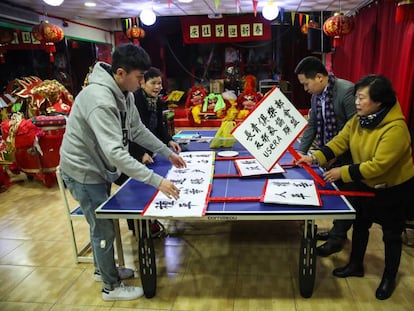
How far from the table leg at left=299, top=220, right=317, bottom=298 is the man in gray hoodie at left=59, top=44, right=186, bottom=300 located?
30.5 inches

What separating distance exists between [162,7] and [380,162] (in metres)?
5.28

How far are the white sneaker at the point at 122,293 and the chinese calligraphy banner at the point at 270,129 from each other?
3.72ft

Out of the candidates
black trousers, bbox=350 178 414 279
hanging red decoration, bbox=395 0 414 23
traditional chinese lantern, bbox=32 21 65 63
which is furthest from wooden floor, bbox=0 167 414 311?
traditional chinese lantern, bbox=32 21 65 63

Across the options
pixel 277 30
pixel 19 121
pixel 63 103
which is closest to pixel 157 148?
pixel 19 121

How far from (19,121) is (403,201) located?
4233 millimetres

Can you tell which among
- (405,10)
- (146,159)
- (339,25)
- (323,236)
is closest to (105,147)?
(146,159)

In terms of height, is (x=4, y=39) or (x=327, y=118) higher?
(x=4, y=39)

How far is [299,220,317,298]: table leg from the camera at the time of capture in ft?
6.12

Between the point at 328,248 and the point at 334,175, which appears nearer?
the point at 334,175

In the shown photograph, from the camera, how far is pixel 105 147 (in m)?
1.64

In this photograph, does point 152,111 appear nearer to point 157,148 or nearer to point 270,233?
point 157,148

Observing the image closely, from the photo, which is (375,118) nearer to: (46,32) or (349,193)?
(349,193)

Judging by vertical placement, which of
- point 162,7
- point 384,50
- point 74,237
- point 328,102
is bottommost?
point 74,237

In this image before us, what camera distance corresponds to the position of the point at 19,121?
4223mm
